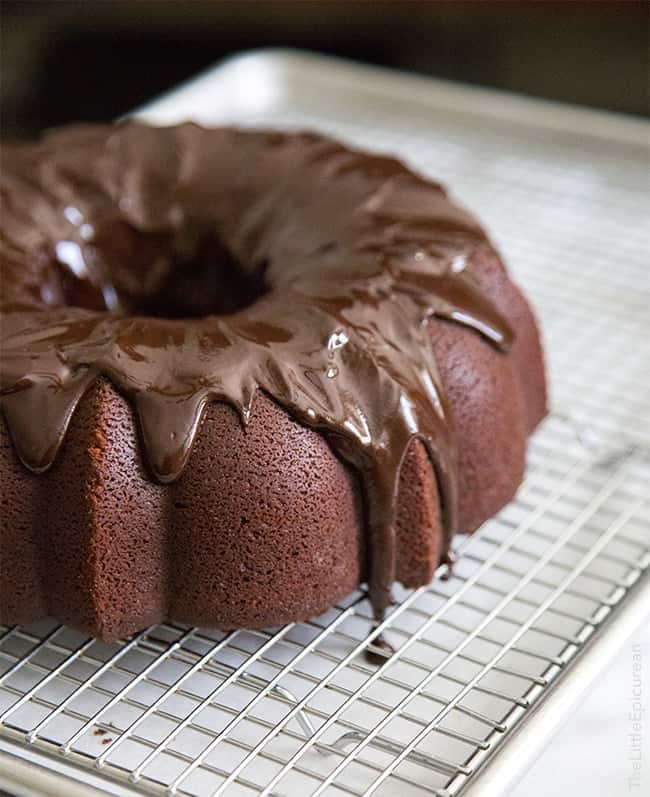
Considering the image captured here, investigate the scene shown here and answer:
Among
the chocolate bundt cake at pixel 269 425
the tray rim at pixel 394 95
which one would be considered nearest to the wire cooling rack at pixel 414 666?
the chocolate bundt cake at pixel 269 425

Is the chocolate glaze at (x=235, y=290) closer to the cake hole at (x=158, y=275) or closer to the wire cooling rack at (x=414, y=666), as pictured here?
the cake hole at (x=158, y=275)

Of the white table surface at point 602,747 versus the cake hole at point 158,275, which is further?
the cake hole at point 158,275

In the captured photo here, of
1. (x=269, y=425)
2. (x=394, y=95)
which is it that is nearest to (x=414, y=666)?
(x=269, y=425)

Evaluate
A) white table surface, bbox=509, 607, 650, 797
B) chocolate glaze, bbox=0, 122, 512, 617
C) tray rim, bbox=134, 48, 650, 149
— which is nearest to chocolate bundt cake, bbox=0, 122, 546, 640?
chocolate glaze, bbox=0, 122, 512, 617

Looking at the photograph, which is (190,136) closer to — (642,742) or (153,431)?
(153,431)

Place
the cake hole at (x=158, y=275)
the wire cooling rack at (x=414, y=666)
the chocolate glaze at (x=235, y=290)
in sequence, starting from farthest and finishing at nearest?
the cake hole at (x=158, y=275) < the chocolate glaze at (x=235, y=290) < the wire cooling rack at (x=414, y=666)

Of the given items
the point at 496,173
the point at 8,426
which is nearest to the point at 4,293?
the point at 8,426

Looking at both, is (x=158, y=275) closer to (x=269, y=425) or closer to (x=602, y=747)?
(x=269, y=425)

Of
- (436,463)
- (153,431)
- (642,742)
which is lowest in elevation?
(642,742)
